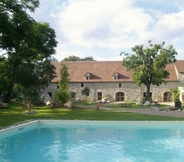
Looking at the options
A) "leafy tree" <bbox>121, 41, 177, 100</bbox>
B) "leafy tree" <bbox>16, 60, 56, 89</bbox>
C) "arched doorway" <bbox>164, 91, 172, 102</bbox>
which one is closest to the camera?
"leafy tree" <bbox>121, 41, 177, 100</bbox>

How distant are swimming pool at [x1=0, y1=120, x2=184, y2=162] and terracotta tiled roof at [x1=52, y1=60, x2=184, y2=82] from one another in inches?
1060

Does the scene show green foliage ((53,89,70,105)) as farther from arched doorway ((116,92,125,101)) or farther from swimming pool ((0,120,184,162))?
arched doorway ((116,92,125,101))

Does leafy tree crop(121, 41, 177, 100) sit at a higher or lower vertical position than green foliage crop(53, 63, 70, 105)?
higher

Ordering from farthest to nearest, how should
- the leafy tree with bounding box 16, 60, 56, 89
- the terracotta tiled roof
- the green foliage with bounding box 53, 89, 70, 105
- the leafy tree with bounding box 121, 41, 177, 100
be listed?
the terracotta tiled roof
the leafy tree with bounding box 16, 60, 56, 89
the leafy tree with bounding box 121, 41, 177, 100
the green foliage with bounding box 53, 89, 70, 105

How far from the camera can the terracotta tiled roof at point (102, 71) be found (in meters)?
40.9

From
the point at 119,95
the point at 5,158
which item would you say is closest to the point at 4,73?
the point at 119,95

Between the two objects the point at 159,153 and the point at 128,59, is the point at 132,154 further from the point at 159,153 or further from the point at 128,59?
the point at 128,59

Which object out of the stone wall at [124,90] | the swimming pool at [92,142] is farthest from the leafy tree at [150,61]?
the swimming pool at [92,142]

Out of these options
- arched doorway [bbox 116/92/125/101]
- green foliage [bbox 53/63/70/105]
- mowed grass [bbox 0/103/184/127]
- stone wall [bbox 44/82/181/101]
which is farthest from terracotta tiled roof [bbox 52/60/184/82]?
mowed grass [bbox 0/103/184/127]

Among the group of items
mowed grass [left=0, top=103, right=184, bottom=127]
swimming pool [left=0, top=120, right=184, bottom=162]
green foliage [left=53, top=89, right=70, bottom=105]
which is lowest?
swimming pool [left=0, top=120, right=184, bottom=162]

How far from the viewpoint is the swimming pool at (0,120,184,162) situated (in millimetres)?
8477

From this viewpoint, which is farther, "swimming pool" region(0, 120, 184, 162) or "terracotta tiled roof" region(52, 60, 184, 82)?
"terracotta tiled roof" region(52, 60, 184, 82)

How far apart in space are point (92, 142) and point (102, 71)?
107 ft

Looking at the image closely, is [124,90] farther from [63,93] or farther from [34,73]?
[63,93]
